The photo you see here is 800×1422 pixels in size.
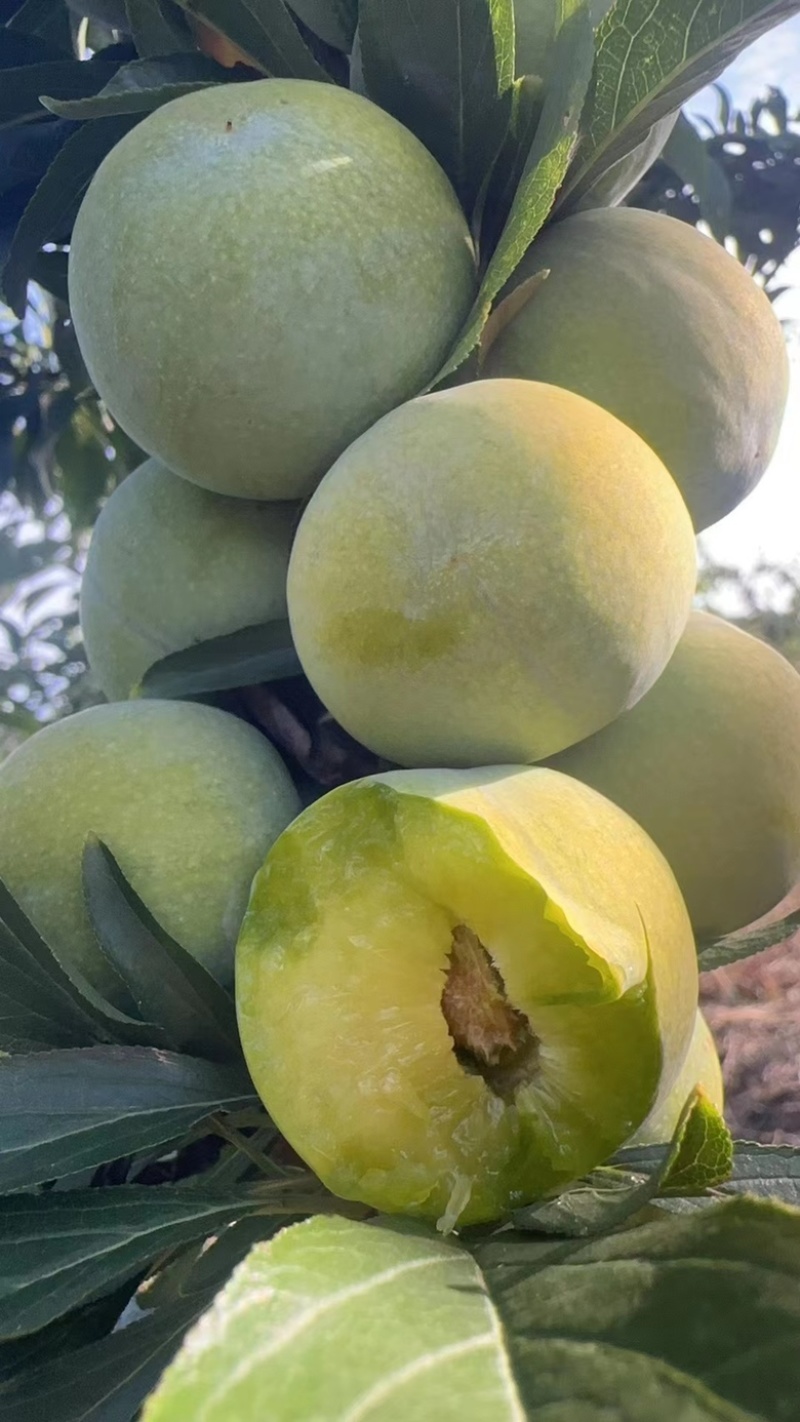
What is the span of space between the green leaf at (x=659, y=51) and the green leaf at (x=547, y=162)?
4 cm

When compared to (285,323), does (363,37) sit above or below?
above

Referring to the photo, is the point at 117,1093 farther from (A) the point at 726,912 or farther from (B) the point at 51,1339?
(A) the point at 726,912

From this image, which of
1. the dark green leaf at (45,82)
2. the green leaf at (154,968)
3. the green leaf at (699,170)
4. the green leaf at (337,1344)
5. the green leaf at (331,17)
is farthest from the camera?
the green leaf at (699,170)

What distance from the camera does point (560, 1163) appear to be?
1.74 feet

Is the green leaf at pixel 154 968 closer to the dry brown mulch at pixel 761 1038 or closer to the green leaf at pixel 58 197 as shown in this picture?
the green leaf at pixel 58 197

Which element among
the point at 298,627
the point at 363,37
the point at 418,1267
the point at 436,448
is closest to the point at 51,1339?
the point at 418,1267

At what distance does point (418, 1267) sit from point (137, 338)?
0.58 m

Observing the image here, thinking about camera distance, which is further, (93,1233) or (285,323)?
(285,323)

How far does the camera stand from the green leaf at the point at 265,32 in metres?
0.81

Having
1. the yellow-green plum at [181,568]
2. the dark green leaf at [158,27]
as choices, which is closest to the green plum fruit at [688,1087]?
the yellow-green plum at [181,568]

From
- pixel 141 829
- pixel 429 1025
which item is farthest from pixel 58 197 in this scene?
pixel 429 1025

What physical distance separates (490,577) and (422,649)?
6cm

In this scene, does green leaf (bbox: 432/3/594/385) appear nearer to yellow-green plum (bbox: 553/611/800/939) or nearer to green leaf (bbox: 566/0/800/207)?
green leaf (bbox: 566/0/800/207)

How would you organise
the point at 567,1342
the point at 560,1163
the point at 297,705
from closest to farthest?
the point at 567,1342
the point at 560,1163
the point at 297,705
